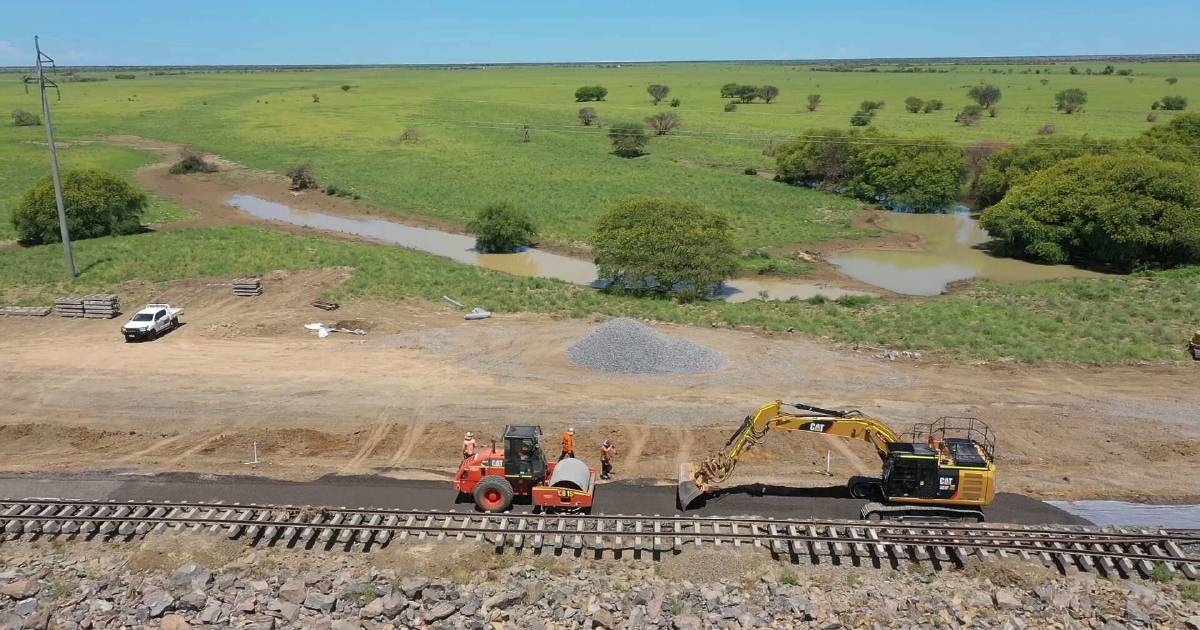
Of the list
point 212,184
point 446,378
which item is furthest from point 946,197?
point 212,184

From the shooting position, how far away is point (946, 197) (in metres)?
63.3

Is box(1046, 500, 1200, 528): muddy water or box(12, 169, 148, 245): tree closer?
box(1046, 500, 1200, 528): muddy water

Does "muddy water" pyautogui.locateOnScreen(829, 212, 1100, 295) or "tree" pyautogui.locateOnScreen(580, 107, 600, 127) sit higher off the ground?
"tree" pyautogui.locateOnScreen(580, 107, 600, 127)

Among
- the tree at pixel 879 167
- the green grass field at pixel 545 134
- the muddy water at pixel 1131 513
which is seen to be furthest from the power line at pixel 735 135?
the muddy water at pixel 1131 513

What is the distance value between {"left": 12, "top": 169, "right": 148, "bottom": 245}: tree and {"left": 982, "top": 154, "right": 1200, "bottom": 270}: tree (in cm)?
5412

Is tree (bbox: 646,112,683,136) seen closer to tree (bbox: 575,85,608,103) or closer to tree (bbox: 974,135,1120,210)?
tree (bbox: 974,135,1120,210)

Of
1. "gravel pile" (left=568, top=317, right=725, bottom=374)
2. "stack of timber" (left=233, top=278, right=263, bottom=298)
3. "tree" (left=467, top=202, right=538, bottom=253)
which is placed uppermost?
"tree" (left=467, top=202, right=538, bottom=253)

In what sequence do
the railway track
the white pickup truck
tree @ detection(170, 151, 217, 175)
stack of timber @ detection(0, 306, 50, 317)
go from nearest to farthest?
the railway track
the white pickup truck
stack of timber @ detection(0, 306, 50, 317)
tree @ detection(170, 151, 217, 175)

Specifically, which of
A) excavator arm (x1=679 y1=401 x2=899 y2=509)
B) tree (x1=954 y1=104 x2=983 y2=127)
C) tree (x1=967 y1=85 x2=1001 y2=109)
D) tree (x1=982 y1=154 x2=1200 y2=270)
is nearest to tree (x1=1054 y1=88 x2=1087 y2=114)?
tree (x1=967 y1=85 x2=1001 y2=109)

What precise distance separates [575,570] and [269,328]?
836 inches

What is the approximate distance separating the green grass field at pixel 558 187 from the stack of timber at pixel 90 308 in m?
2.55

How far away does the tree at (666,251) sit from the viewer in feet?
124

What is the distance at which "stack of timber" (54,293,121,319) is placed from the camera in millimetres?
33062

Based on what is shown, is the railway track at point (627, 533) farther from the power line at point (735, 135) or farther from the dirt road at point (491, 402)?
the power line at point (735, 135)
